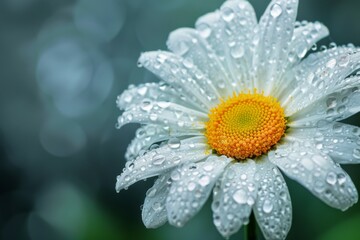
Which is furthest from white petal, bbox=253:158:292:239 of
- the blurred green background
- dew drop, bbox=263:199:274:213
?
the blurred green background

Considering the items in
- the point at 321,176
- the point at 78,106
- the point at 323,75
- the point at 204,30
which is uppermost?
the point at 204,30

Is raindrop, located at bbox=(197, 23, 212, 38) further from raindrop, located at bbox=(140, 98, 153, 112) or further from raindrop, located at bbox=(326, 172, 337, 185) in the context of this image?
raindrop, located at bbox=(326, 172, 337, 185)

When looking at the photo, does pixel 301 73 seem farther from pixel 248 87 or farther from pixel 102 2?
pixel 102 2

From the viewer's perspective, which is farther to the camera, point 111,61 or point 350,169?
point 111,61

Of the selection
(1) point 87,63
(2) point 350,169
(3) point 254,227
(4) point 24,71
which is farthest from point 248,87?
(4) point 24,71

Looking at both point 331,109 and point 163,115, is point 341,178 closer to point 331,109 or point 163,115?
point 331,109

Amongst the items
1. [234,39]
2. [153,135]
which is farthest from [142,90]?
[234,39]
